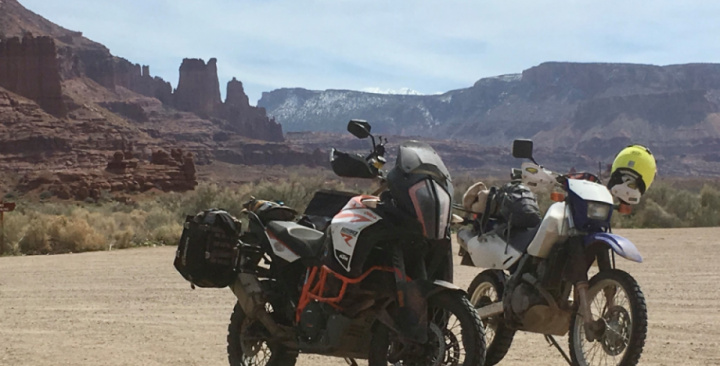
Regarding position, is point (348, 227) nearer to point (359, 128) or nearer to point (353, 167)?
point (353, 167)

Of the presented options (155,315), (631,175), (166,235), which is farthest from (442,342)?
(166,235)

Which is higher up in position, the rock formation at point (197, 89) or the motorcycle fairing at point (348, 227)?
the rock formation at point (197, 89)

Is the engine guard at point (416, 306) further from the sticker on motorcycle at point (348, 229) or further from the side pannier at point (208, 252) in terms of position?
the side pannier at point (208, 252)

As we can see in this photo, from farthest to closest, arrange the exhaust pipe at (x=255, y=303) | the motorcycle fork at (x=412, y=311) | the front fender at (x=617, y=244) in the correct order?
1. the exhaust pipe at (x=255, y=303)
2. the front fender at (x=617, y=244)
3. the motorcycle fork at (x=412, y=311)

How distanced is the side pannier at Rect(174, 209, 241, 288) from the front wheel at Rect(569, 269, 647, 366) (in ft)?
7.93

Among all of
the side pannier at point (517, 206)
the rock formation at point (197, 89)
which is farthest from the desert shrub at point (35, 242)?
the rock formation at point (197, 89)

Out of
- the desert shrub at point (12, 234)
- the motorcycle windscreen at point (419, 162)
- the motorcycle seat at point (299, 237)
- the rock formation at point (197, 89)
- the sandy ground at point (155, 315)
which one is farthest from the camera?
the rock formation at point (197, 89)

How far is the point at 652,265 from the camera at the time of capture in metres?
15.3

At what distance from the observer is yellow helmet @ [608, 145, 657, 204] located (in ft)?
21.5

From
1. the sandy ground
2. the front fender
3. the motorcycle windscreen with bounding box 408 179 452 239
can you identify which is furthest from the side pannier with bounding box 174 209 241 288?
the front fender

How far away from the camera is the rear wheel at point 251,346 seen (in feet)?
21.0

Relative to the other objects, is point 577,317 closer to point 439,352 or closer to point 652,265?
point 439,352

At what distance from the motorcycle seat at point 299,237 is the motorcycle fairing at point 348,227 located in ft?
1.11

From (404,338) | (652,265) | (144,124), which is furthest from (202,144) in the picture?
(404,338)
